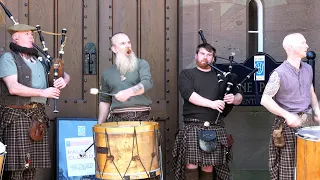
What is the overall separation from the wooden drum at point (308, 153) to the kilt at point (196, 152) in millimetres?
A: 915

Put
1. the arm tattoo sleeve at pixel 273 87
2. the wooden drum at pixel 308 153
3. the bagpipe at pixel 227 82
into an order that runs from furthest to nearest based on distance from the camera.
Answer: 1. the bagpipe at pixel 227 82
2. the arm tattoo sleeve at pixel 273 87
3. the wooden drum at pixel 308 153

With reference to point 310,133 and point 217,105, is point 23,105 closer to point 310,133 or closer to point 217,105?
point 217,105

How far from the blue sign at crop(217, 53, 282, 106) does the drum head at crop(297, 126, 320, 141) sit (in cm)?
123

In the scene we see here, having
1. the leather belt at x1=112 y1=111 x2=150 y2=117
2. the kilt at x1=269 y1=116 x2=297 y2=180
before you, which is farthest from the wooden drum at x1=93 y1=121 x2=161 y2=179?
the kilt at x1=269 y1=116 x2=297 y2=180

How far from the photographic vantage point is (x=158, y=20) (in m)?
6.92

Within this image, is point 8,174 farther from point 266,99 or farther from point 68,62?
point 266,99

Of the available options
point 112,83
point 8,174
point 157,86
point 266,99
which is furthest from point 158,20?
point 8,174

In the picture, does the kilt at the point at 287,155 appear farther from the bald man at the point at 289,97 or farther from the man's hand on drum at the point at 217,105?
the man's hand on drum at the point at 217,105

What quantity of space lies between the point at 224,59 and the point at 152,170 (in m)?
1.77

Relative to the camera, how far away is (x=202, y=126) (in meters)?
6.13

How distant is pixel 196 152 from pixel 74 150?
1227mm

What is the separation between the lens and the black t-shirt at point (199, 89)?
6133mm

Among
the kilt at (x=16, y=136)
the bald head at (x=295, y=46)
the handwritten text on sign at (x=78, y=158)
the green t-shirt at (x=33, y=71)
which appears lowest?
the handwritten text on sign at (x=78, y=158)

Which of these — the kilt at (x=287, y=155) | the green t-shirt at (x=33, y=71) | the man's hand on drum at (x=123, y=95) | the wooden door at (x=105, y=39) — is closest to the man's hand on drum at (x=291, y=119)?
the kilt at (x=287, y=155)
